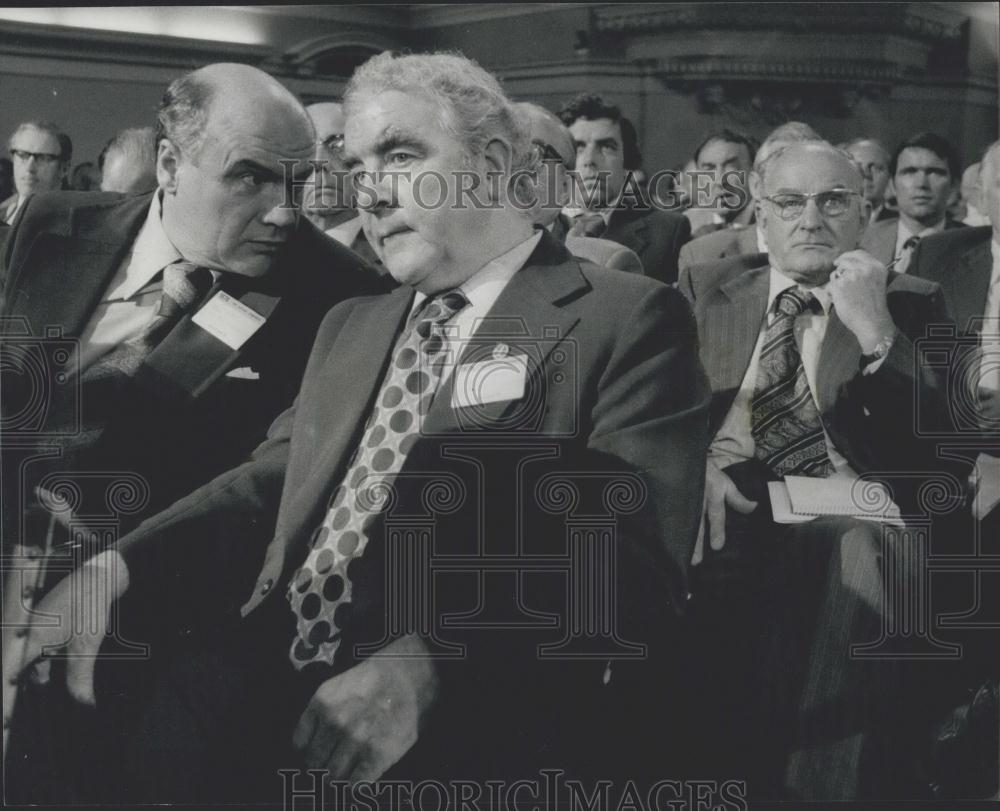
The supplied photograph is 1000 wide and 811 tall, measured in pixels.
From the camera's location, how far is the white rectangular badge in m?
3.52

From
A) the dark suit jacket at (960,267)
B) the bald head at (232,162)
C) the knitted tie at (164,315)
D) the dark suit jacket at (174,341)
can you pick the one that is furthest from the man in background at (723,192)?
the knitted tie at (164,315)

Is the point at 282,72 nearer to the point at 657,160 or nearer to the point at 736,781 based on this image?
the point at 657,160

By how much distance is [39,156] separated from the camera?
3713 mm

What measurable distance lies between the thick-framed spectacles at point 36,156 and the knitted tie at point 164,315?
1.34 feet

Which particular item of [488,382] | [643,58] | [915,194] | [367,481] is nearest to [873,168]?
[915,194]

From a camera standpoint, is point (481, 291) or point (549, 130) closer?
point (481, 291)

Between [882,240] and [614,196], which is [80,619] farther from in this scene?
[882,240]

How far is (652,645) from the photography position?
3.57 meters

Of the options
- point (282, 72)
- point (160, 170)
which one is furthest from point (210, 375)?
point (282, 72)

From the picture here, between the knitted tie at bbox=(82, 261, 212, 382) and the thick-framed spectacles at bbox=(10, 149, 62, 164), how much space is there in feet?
1.34

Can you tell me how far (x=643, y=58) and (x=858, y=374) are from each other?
1.00 metres

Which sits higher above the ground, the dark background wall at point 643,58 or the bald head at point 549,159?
the dark background wall at point 643,58

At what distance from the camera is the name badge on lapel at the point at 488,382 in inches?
138

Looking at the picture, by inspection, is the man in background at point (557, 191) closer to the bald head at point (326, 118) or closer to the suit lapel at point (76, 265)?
the bald head at point (326, 118)
